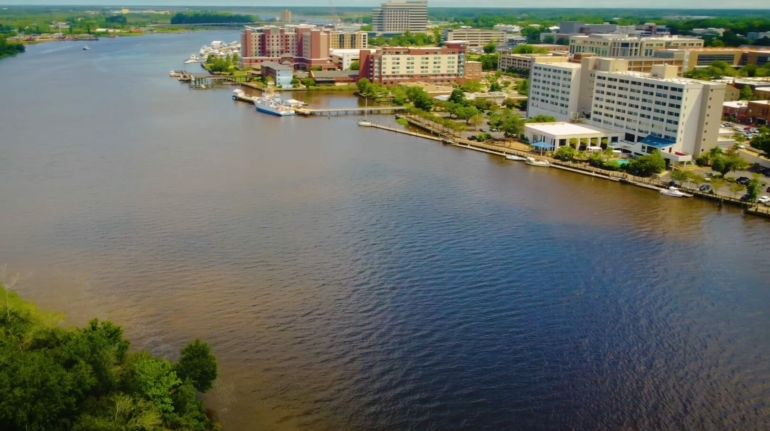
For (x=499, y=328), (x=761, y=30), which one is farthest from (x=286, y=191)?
(x=761, y=30)

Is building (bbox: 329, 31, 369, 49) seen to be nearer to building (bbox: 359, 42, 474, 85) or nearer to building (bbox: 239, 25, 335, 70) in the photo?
building (bbox: 239, 25, 335, 70)

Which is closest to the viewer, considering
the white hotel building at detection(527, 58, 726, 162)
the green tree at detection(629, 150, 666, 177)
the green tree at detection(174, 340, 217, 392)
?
the green tree at detection(174, 340, 217, 392)

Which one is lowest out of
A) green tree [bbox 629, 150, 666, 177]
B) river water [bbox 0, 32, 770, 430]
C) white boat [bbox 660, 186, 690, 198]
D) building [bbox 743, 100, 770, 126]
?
river water [bbox 0, 32, 770, 430]

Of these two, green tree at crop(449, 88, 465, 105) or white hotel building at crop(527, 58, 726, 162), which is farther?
green tree at crop(449, 88, 465, 105)

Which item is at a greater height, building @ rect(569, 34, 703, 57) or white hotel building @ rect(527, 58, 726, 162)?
building @ rect(569, 34, 703, 57)

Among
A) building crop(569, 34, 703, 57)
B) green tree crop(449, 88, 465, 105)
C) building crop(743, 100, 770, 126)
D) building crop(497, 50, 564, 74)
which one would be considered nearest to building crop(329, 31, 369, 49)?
building crop(497, 50, 564, 74)

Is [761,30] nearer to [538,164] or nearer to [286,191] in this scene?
[538,164]

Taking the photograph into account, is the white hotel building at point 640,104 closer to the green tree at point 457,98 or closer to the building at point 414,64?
the green tree at point 457,98

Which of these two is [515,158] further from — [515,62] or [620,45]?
[515,62]
